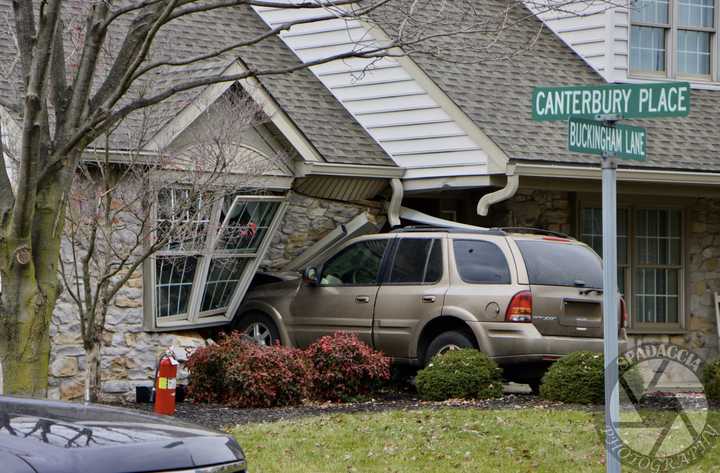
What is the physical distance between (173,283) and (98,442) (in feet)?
31.2

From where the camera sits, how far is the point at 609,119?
6.26m

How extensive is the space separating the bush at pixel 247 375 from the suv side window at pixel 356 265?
1538 mm

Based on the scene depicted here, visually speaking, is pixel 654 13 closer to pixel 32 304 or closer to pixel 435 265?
pixel 435 265

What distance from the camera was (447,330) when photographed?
1295cm

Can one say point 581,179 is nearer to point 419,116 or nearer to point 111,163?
point 419,116

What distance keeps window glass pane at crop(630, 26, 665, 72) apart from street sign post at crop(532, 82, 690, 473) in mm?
11102

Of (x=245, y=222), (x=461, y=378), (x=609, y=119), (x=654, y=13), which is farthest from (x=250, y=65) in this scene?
(x=609, y=119)

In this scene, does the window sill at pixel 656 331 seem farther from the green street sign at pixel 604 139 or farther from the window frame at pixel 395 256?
the green street sign at pixel 604 139

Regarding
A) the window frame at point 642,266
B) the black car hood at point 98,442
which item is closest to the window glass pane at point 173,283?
the window frame at point 642,266

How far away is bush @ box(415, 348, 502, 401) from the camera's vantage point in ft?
37.9

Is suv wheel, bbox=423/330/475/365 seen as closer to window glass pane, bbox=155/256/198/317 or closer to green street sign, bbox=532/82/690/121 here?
window glass pane, bbox=155/256/198/317

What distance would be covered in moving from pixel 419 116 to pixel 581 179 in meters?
2.20

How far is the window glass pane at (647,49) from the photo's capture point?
17156 mm

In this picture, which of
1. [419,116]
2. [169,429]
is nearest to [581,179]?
[419,116]
